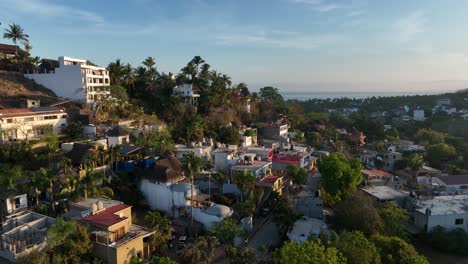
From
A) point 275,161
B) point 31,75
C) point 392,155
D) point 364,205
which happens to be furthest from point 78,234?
point 392,155

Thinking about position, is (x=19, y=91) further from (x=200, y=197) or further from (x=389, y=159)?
(x=389, y=159)

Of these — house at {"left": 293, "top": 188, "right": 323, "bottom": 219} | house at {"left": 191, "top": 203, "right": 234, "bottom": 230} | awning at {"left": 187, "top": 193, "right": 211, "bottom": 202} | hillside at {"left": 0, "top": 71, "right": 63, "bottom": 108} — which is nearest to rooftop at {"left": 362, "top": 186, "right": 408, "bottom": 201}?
house at {"left": 293, "top": 188, "right": 323, "bottom": 219}

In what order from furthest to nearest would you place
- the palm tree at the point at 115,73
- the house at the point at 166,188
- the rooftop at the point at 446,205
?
1. the palm tree at the point at 115,73
2. the rooftop at the point at 446,205
3. the house at the point at 166,188

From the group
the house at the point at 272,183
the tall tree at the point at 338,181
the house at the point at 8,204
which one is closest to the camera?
the house at the point at 8,204

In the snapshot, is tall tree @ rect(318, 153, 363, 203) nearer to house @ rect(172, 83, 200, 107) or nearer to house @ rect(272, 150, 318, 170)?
house @ rect(272, 150, 318, 170)

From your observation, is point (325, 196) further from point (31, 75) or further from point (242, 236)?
point (31, 75)

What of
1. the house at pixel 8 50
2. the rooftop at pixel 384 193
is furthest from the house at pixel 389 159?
the house at pixel 8 50

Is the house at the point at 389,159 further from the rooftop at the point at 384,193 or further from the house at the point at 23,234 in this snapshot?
the house at the point at 23,234
